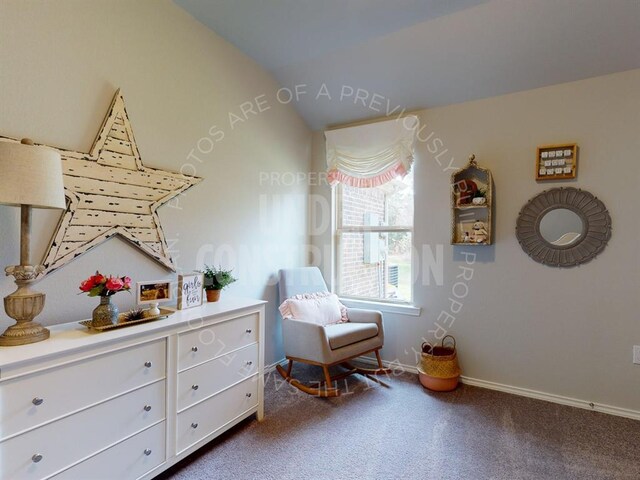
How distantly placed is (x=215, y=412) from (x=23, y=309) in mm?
1116

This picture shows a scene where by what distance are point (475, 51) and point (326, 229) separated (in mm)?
2003

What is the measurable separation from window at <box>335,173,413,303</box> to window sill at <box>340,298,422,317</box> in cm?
8

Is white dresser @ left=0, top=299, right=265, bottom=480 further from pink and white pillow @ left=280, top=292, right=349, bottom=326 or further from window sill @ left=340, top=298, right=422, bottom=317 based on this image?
window sill @ left=340, top=298, right=422, bottom=317

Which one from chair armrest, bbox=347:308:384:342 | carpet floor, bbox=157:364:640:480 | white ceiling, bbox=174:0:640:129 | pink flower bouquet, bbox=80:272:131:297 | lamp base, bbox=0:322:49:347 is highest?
white ceiling, bbox=174:0:640:129

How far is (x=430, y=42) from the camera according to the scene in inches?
99.0

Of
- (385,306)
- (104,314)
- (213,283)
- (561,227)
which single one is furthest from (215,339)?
(561,227)

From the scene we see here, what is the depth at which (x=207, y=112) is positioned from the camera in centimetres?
247

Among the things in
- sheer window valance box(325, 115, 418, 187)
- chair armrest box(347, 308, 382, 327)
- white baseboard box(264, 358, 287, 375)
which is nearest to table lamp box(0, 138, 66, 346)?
white baseboard box(264, 358, 287, 375)

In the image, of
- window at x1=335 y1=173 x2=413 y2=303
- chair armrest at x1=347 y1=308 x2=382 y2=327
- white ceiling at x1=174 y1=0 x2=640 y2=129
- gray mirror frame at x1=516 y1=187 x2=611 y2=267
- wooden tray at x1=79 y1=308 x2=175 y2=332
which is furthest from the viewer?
window at x1=335 y1=173 x2=413 y2=303

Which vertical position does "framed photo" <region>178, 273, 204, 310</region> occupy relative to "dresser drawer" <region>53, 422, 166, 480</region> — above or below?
above

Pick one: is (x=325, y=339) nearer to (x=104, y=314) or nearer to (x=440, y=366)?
(x=440, y=366)

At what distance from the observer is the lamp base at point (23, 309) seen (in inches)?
52.4

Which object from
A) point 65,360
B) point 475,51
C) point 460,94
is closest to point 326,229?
point 460,94

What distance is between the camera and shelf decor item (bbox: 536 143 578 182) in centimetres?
246
